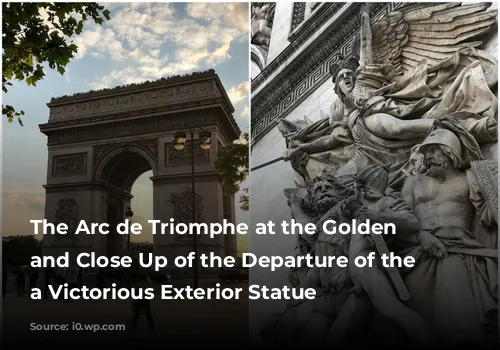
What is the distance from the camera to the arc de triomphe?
5.19m

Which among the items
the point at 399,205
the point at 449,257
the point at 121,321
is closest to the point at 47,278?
the point at 121,321

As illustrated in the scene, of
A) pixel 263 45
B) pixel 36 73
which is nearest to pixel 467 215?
pixel 263 45

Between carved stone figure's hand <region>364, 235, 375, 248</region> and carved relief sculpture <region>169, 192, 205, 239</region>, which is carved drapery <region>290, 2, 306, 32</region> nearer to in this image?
carved relief sculpture <region>169, 192, 205, 239</region>

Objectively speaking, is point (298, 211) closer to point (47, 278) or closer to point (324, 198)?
point (324, 198)

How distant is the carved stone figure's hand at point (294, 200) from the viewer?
5.00m

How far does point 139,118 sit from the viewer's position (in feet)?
18.2

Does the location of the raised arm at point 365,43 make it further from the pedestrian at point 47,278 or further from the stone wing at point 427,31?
the pedestrian at point 47,278

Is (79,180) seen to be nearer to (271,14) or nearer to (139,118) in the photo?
(139,118)

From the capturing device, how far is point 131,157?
558 centimetres

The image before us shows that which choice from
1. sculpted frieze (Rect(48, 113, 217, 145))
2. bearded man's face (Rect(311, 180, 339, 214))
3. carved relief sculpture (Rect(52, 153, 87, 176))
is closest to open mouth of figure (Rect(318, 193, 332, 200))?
bearded man's face (Rect(311, 180, 339, 214))

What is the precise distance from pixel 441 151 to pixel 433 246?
2.75ft

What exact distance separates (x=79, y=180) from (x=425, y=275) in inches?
153

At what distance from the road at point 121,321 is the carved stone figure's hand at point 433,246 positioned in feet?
6.16

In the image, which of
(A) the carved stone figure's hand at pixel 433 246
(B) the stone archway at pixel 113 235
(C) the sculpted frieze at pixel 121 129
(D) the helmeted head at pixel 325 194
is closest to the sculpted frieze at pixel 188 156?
(C) the sculpted frieze at pixel 121 129
